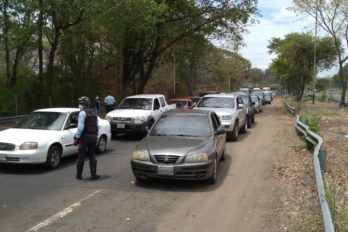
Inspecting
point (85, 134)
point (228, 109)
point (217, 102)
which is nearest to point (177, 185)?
point (85, 134)

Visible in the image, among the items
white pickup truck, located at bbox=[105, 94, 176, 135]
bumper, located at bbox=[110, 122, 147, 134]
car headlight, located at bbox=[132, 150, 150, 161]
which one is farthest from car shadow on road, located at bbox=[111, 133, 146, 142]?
car headlight, located at bbox=[132, 150, 150, 161]

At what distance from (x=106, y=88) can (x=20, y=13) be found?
16.5m

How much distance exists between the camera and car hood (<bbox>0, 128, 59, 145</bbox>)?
11242 millimetres

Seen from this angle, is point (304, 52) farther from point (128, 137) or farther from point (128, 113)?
point (128, 113)

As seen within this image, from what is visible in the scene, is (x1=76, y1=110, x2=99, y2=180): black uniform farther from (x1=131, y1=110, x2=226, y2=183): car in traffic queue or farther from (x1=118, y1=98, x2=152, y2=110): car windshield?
(x1=118, y1=98, x2=152, y2=110): car windshield

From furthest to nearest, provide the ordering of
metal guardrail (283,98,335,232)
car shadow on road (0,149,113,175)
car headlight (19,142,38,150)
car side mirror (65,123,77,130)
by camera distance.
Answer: car side mirror (65,123,77,130)
car shadow on road (0,149,113,175)
car headlight (19,142,38,150)
metal guardrail (283,98,335,232)

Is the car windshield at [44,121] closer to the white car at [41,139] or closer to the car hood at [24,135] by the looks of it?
the white car at [41,139]

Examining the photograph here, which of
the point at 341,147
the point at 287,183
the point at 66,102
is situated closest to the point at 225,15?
the point at 66,102

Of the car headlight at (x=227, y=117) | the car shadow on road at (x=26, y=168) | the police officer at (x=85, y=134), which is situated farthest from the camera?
the car headlight at (x=227, y=117)

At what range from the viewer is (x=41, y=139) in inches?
449

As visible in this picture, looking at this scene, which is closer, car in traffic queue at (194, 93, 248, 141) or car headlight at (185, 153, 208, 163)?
car headlight at (185, 153, 208, 163)

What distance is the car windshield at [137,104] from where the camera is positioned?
19094 millimetres

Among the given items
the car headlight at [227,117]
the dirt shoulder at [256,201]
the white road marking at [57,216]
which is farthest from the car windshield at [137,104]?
the white road marking at [57,216]

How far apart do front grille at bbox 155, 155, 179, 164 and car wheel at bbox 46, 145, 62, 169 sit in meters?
3.24
